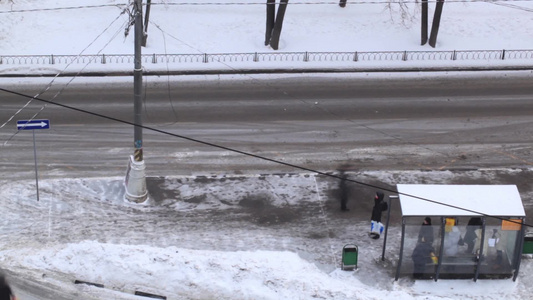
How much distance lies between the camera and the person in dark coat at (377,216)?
16.9 meters

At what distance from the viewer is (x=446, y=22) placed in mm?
34906

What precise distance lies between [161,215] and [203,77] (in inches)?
441

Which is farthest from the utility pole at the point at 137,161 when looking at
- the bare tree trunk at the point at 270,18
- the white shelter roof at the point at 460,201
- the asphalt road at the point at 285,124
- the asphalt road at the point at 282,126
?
the bare tree trunk at the point at 270,18

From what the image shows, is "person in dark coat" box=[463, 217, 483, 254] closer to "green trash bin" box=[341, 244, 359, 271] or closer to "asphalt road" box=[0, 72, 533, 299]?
"green trash bin" box=[341, 244, 359, 271]

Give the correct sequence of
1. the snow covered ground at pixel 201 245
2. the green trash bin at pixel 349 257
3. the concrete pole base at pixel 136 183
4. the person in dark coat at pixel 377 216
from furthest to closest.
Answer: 1. the concrete pole base at pixel 136 183
2. the person in dark coat at pixel 377 216
3. the green trash bin at pixel 349 257
4. the snow covered ground at pixel 201 245

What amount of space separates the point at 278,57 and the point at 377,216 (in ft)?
49.1

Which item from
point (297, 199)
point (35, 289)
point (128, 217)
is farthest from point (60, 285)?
point (297, 199)

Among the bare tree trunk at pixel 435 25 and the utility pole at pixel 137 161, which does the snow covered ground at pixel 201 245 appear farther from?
the bare tree trunk at pixel 435 25

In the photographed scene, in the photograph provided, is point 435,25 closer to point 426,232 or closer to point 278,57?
point 278,57

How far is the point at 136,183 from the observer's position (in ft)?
60.7

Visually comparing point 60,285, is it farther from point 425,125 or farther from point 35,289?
point 425,125

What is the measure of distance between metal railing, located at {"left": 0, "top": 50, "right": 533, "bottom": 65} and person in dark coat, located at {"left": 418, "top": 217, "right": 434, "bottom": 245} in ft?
52.2

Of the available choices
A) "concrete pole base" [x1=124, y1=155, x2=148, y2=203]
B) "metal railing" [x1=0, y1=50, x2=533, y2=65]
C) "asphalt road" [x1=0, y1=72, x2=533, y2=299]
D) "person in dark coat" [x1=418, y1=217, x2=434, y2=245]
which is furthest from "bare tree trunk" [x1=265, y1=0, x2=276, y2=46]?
"person in dark coat" [x1=418, y1=217, x2=434, y2=245]

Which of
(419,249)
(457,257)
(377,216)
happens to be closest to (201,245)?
(377,216)
